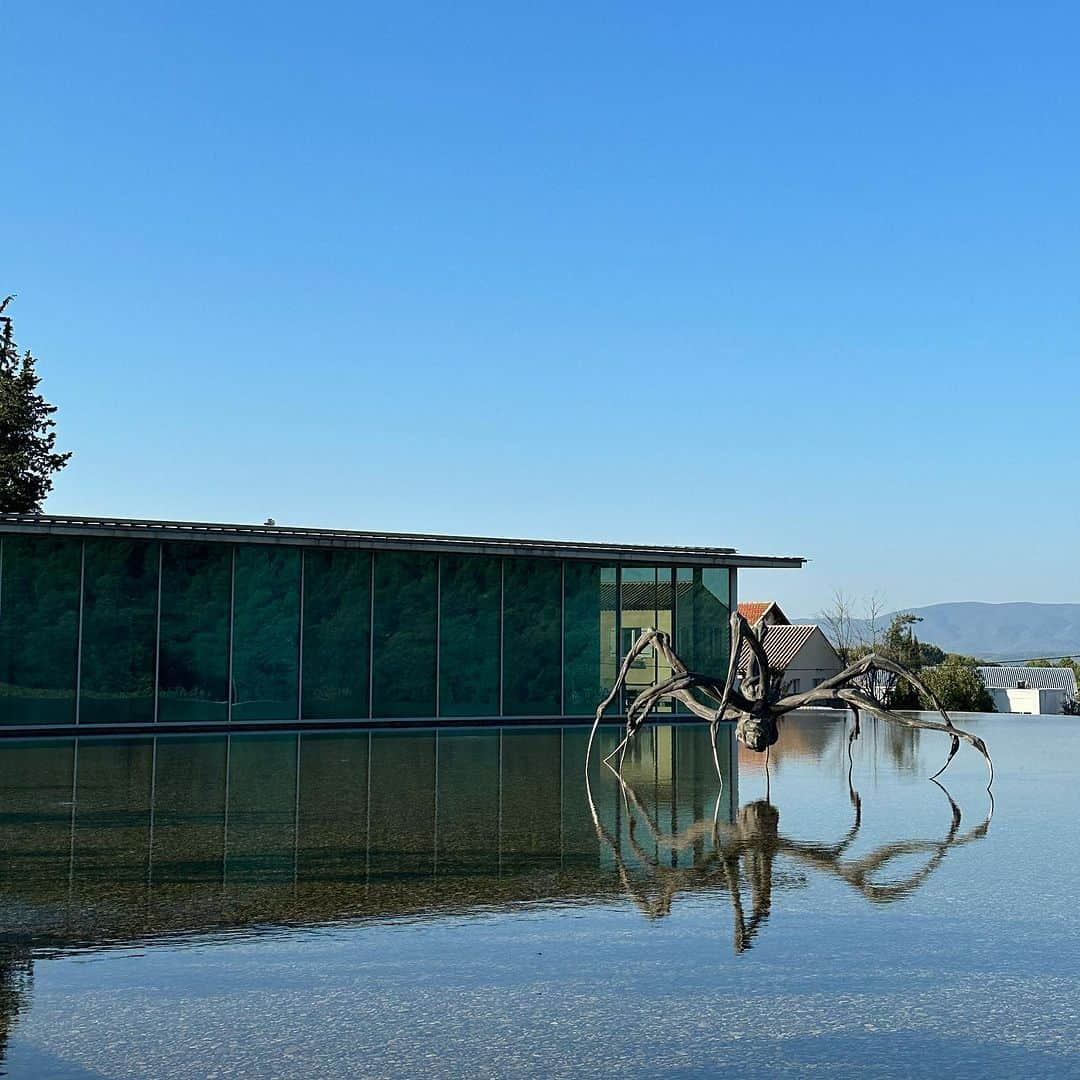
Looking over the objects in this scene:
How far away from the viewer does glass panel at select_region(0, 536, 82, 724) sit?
19656mm

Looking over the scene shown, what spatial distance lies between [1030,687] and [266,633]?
162ft

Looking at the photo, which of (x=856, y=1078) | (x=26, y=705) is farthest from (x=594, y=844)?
(x=26, y=705)

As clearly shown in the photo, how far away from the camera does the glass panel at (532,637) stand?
77.6 ft

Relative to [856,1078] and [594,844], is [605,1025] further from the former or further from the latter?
[594,844]

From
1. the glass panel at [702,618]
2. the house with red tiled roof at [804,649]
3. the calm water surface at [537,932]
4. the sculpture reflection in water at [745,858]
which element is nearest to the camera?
the calm water surface at [537,932]

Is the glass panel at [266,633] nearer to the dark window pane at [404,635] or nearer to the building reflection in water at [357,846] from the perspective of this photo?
the dark window pane at [404,635]

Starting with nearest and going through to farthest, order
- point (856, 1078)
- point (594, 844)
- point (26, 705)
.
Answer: point (856, 1078) → point (594, 844) → point (26, 705)

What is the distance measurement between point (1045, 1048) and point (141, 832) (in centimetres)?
684

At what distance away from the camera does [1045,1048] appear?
438cm

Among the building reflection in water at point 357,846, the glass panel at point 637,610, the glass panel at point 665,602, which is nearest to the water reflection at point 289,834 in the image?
the building reflection in water at point 357,846

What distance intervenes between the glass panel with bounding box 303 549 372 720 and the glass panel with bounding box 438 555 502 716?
4.80 feet

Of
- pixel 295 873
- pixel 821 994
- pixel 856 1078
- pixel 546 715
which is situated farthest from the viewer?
pixel 546 715

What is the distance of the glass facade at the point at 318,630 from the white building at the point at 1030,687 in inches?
860

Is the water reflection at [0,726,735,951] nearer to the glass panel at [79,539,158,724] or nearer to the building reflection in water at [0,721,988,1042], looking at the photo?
the building reflection in water at [0,721,988,1042]
